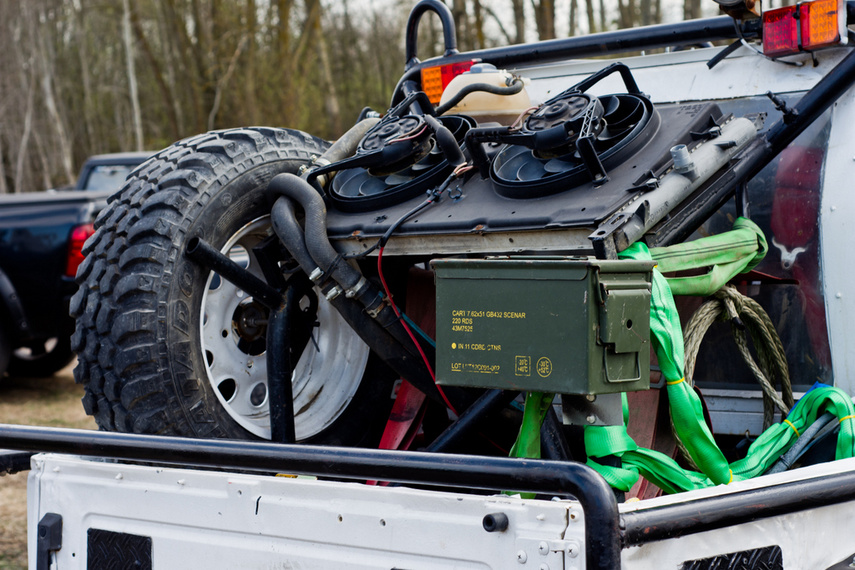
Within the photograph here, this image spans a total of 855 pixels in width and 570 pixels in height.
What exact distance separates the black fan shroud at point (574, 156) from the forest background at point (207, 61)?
6.87m

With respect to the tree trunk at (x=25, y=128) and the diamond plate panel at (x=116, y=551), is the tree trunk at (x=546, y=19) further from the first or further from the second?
the tree trunk at (x=25, y=128)

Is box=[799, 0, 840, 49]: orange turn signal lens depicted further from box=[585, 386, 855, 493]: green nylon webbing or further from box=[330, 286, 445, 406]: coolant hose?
box=[330, 286, 445, 406]: coolant hose

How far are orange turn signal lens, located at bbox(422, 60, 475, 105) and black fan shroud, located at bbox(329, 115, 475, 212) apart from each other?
2.50 feet

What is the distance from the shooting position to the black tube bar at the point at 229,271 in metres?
2.61

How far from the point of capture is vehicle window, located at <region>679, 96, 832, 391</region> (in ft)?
8.75

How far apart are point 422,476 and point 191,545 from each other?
2.14 ft

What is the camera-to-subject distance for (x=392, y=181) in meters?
2.79

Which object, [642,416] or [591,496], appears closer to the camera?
[591,496]

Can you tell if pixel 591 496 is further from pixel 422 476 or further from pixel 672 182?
pixel 672 182

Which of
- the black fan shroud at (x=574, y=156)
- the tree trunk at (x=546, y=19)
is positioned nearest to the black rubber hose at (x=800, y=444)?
the black fan shroud at (x=574, y=156)

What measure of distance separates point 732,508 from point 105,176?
10.9 meters

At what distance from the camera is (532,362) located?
1.93 meters

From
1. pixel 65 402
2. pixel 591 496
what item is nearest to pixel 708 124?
pixel 591 496

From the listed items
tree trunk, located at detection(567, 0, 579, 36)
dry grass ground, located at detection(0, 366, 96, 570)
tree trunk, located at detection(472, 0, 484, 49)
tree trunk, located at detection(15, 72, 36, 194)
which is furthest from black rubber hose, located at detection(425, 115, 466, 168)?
tree trunk, located at detection(15, 72, 36, 194)
